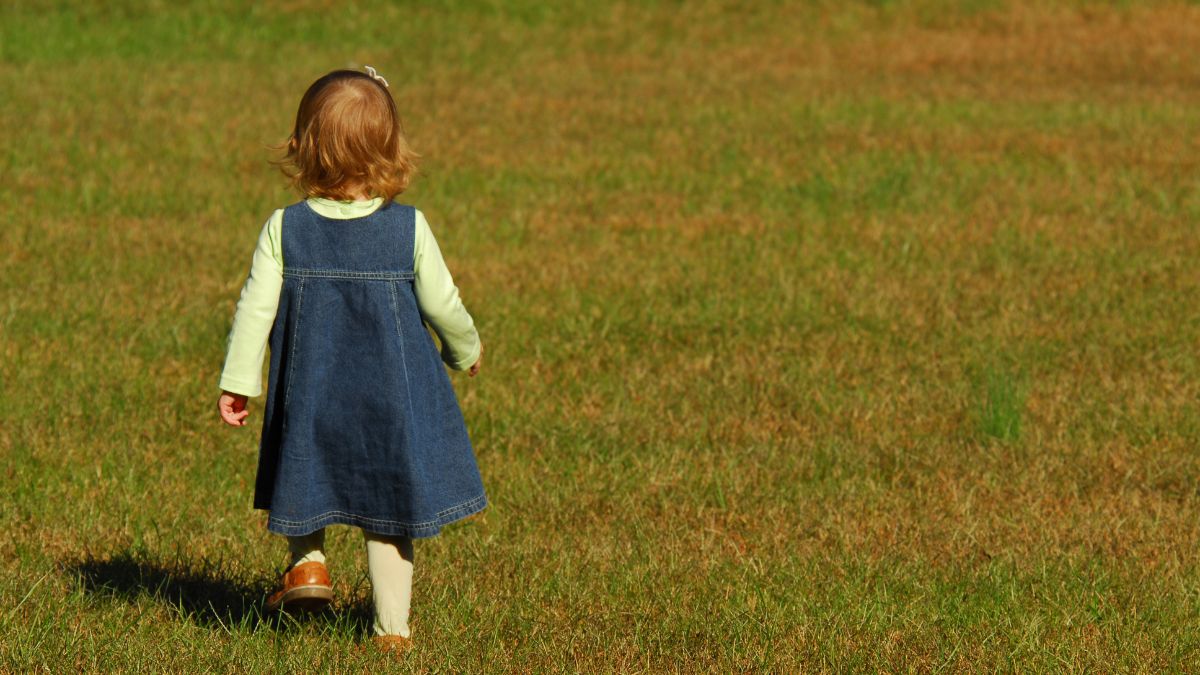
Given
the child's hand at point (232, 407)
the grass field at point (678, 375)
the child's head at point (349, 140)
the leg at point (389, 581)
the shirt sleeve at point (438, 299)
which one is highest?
the child's head at point (349, 140)

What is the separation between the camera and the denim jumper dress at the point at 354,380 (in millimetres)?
4188

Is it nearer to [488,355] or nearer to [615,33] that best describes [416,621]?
[488,355]

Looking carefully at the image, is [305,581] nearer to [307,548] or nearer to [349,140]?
[307,548]

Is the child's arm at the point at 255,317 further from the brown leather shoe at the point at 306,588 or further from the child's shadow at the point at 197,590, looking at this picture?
the child's shadow at the point at 197,590

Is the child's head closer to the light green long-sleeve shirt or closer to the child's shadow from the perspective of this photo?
the light green long-sleeve shirt

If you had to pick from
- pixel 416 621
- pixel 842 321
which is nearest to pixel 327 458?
pixel 416 621

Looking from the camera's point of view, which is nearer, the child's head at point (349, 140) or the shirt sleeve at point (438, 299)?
the child's head at point (349, 140)

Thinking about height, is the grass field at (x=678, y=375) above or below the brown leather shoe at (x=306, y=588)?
below

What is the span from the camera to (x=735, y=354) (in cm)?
827

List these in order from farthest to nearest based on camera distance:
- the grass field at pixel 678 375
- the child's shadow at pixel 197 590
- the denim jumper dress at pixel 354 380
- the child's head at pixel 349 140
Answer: the grass field at pixel 678 375 < the child's shadow at pixel 197 590 < the denim jumper dress at pixel 354 380 < the child's head at pixel 349 140

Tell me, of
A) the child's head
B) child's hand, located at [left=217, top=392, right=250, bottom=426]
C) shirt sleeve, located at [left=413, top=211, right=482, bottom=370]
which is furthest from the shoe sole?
the child's head

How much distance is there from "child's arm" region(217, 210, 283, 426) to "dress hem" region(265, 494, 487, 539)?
12.5 inches

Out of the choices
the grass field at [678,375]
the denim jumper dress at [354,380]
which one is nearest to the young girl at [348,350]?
the denim jumper dress at [354,380]

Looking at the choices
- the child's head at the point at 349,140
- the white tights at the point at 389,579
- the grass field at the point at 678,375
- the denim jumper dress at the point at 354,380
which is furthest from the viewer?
the grass field at the point at 678,375
